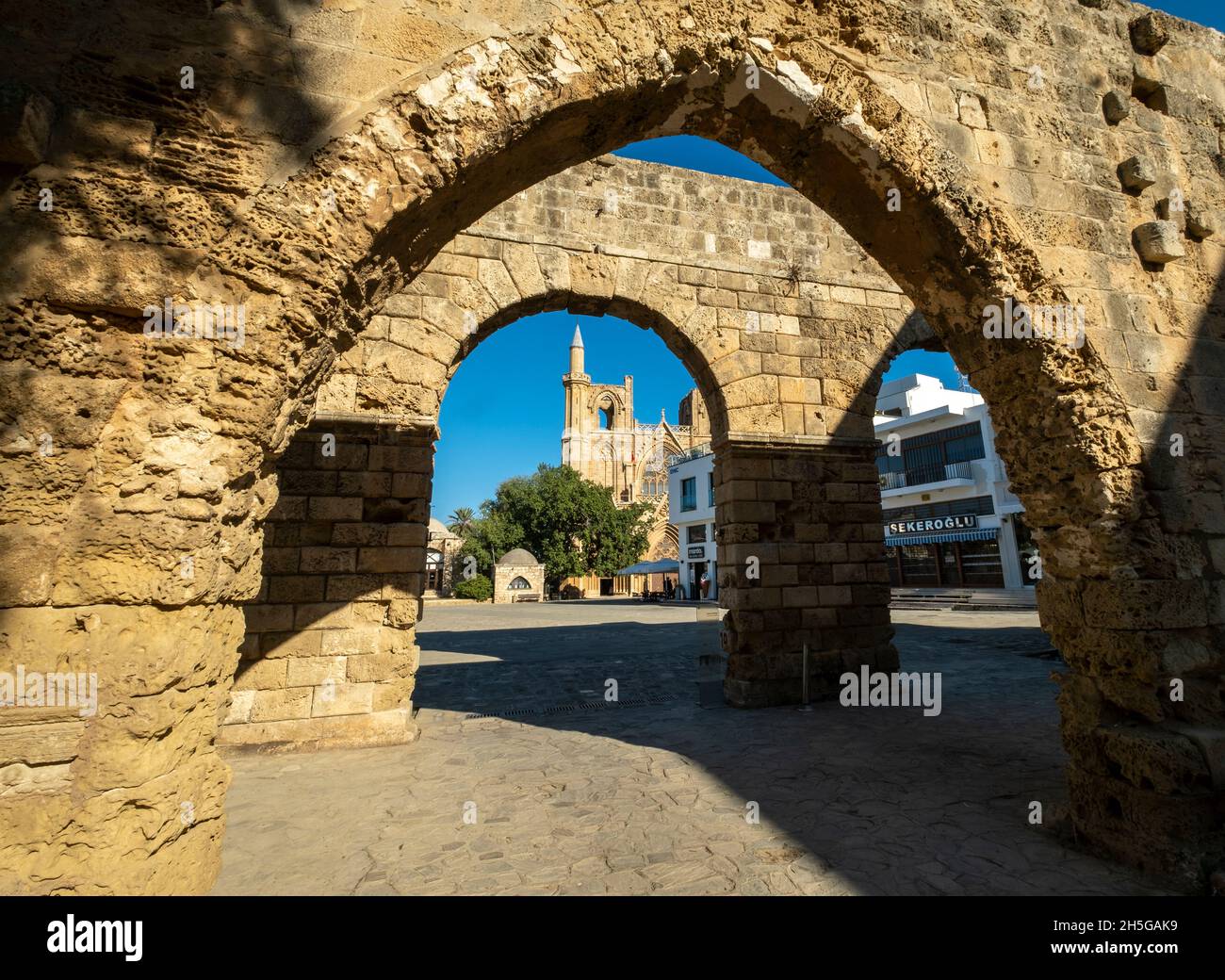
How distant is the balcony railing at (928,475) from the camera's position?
78.4ft

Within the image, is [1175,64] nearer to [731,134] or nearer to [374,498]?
[731,134]

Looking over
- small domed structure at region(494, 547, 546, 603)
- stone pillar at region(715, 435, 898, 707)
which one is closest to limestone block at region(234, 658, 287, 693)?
stone pillar at region(715, 435, 898, 707)

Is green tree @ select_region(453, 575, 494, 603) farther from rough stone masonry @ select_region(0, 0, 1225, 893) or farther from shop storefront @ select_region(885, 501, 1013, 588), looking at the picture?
rough stone masonry @ select_region(0, 0, 1225, 893)

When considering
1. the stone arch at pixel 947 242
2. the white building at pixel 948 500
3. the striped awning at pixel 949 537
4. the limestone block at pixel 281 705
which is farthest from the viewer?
the striped awning at pixel 949 537

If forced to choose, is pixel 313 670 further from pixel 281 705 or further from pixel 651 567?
pixel 651 567

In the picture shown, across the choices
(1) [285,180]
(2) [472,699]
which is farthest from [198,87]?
(2) [472,699]

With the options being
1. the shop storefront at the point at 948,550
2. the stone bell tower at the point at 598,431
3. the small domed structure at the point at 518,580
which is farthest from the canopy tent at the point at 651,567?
the stone bell tower at the point at 598,431

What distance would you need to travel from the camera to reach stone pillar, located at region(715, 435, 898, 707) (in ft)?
21.3

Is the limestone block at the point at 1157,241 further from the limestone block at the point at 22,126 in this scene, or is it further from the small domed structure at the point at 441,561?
the small domed structure at the point at 441,561

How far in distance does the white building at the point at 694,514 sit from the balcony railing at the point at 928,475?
898 centimetres

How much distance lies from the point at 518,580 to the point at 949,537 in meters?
21.6

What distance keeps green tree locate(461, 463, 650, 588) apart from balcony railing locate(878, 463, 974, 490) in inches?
652

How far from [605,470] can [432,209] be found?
1965 inches

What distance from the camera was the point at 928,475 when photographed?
25.6 meters
